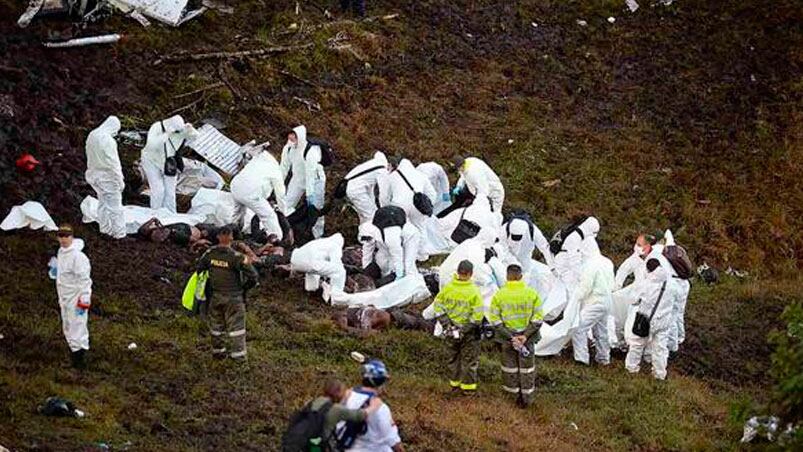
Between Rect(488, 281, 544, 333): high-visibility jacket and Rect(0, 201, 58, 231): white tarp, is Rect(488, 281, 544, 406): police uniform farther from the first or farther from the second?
Rect(0, 201, 58, 231): white tarp

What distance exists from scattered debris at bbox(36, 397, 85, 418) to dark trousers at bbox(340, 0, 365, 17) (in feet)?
52.4

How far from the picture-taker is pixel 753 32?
1136 inches

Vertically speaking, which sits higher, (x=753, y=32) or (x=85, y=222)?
(x=753, y=32)

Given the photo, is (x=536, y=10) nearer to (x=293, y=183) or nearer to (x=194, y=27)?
(x=194, y=27)

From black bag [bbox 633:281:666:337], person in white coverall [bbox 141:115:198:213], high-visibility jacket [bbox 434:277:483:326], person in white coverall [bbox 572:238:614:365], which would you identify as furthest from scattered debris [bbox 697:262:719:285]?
person in white coverall [bbox 141:115:198:213]

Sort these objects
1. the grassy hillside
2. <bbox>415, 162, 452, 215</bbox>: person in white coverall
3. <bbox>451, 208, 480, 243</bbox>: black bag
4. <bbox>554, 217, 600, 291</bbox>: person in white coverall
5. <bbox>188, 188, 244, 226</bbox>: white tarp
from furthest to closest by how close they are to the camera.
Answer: <bbox>415, 162, 452, 215</bbox>: person in white coverall → <bbox>188, 188, 244, 226</bbox>: white tarp → <bbox>451, 208, 480, 243</bbox>: black bag → <bbox>554, 217, 600, 291</bbox>: person in white coverall → the grassy hillside

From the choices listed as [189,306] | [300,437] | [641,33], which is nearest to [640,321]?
[189,306]

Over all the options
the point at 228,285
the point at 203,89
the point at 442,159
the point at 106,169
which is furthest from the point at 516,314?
the point at 203,89

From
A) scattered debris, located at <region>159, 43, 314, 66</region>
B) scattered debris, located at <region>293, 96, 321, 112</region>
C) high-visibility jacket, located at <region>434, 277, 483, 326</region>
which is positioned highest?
scattered debris, located at <region>159, 43, 314, 66</region>

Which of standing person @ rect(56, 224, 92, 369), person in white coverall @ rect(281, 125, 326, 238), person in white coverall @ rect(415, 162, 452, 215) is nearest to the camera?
standing person @ rect(56, 224, 92, 369)

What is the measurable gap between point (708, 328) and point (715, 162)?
700 cm

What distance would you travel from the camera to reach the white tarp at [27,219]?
1739 cm

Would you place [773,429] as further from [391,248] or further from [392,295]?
[391,248]

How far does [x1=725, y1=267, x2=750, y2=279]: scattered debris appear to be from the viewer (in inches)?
836
